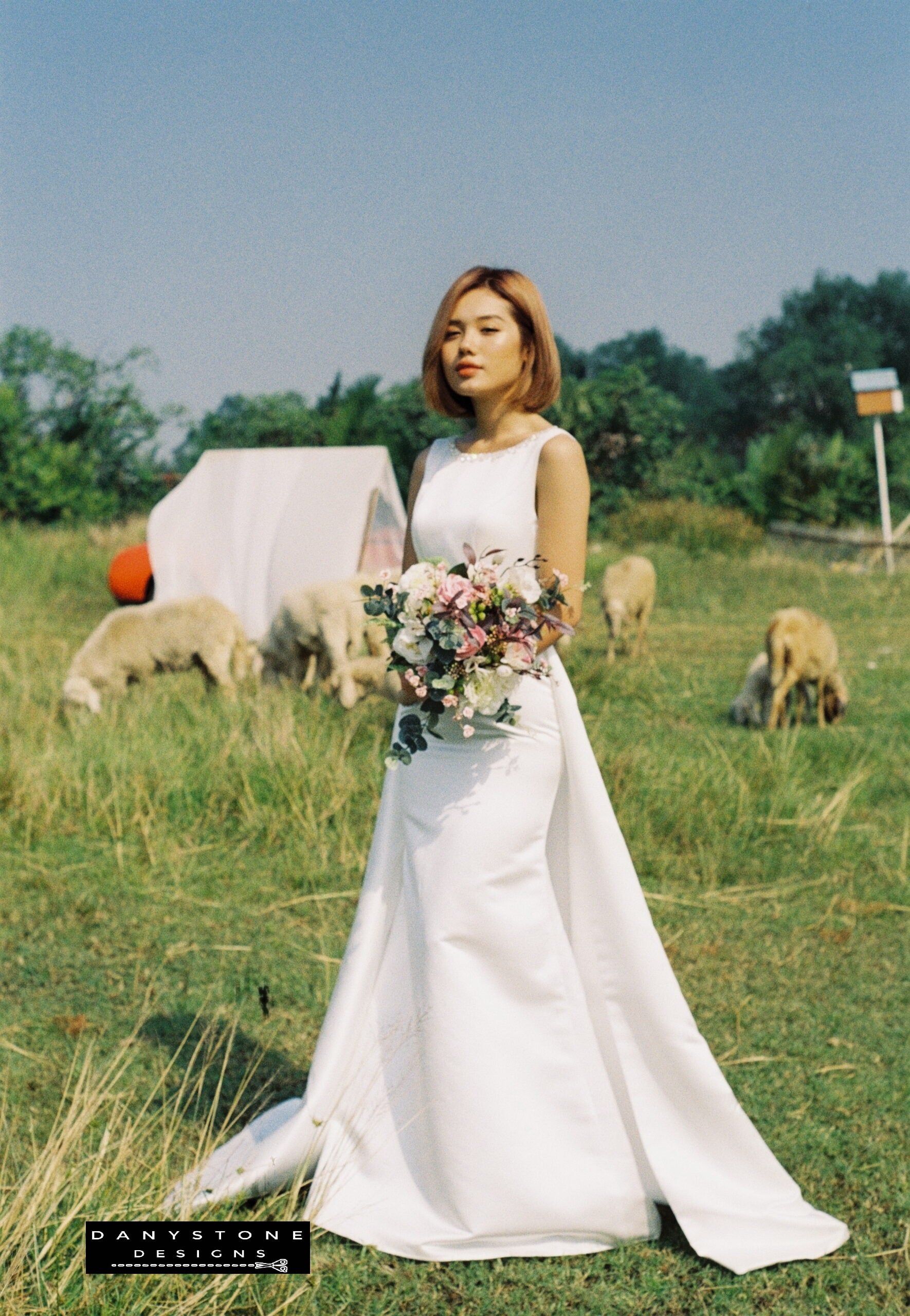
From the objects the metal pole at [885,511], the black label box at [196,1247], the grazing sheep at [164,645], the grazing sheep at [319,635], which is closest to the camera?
the black label box at [196,1247]

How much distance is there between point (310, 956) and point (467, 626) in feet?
9.14

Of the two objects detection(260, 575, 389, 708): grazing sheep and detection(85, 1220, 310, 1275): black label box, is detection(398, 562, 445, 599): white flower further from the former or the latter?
detection(260, 575, 389, 708): grazing sheep

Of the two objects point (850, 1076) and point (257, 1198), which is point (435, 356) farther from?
point (850, 1076)

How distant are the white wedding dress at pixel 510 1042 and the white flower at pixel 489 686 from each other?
207 millimetres

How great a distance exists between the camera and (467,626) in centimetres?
257

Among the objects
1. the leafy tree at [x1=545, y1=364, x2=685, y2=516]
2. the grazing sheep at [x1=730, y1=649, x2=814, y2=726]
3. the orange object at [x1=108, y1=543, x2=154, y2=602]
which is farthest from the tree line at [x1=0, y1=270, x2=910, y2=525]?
the grazing sheep at [x1=730, y1=649, x2=814, y2=726]

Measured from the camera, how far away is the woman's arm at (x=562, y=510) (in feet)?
9.32

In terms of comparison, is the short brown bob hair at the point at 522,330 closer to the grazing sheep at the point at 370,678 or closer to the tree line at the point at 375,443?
the grazing sheep at the point at 370,678

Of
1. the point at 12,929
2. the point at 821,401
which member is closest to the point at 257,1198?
the point at 12,929

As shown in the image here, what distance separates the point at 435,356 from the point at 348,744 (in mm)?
4526

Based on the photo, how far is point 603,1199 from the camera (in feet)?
9.59

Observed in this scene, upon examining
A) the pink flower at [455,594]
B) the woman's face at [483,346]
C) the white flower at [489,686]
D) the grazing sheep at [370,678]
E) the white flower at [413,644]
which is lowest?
the grazing sheep at [370,678]

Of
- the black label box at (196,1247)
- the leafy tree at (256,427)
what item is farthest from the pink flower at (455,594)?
the leafy tree at (256,427)

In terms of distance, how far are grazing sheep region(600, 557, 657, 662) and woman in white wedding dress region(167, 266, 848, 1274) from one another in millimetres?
9575
